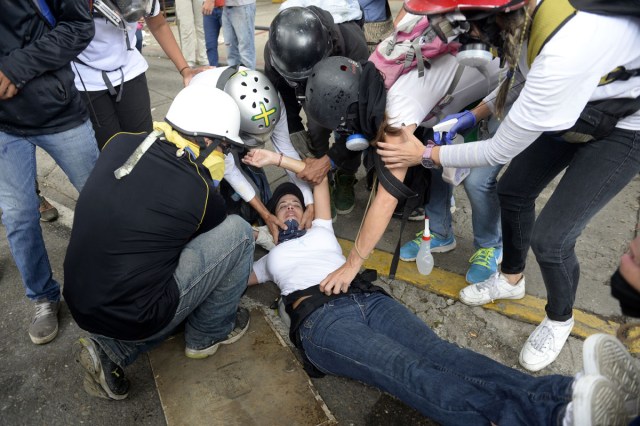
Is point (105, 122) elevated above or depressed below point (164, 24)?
below

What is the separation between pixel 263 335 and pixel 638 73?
207cm

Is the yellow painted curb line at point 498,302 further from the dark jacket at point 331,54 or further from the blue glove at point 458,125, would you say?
the blue glove at point 458,125

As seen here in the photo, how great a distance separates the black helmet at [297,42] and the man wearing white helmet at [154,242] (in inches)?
17.5

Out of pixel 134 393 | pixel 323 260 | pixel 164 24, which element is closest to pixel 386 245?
pixel 323 260

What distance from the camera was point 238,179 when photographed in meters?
3.11

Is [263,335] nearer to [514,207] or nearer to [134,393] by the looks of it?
[134,393]

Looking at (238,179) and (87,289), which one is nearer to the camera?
(87,289)

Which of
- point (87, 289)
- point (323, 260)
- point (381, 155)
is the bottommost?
point (323, 260)

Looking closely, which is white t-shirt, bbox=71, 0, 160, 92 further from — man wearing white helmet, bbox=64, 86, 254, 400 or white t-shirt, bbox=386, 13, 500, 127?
white t-shirt, bbox=386, 13, 500, 127

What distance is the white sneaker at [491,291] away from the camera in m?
2.72

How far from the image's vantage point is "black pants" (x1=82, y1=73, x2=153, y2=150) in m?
2.85

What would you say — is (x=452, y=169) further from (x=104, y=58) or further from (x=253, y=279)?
(x=104, y=58)

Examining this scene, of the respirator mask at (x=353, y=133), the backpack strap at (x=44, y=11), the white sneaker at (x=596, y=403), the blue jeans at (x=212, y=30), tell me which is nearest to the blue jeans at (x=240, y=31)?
the blue jeans at (x=212, y=30)

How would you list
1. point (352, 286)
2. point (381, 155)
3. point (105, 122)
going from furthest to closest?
point (105, 122) < point (352, 286) < point (381, 155)
